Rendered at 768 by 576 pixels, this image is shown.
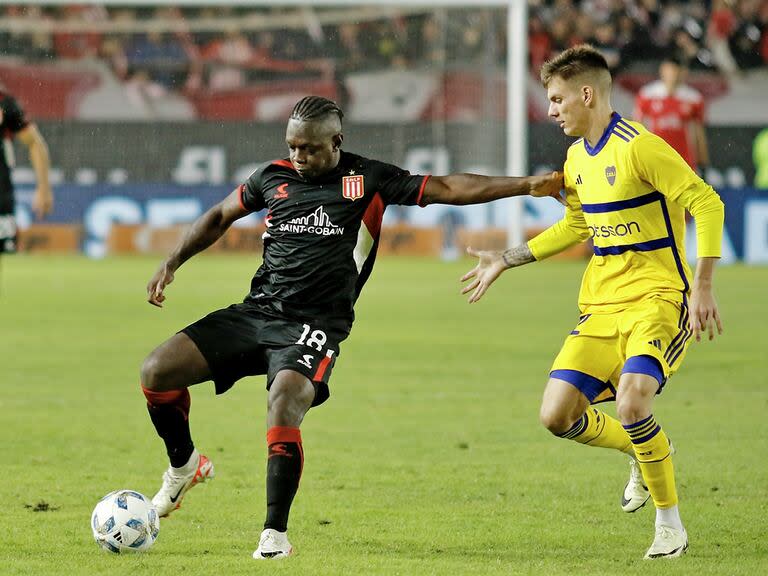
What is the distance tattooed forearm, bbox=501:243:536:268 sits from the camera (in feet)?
19.6

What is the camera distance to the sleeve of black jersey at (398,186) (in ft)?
18.9

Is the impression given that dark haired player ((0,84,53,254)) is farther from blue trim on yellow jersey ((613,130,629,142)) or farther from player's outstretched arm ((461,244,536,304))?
blue trim on yellow jersey ((613,130,629,142))

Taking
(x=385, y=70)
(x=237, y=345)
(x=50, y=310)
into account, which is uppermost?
(x=385, y=70)

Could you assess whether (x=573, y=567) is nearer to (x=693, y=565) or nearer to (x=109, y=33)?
(x=693, y=565)

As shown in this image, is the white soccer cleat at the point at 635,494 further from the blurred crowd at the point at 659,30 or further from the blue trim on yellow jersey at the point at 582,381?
the blurred crowd at the point at 659,30

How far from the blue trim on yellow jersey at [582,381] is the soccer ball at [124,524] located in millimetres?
1737

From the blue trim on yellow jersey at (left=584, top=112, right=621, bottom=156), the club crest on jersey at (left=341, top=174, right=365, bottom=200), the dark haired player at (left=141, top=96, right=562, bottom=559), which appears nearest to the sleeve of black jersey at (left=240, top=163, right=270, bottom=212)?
the dark haired player at (left=141, top=96, right=562, bottom=559)

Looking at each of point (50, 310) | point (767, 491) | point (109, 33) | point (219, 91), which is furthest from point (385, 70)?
point (767, 491)

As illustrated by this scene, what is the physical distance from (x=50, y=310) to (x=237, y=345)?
9.22m

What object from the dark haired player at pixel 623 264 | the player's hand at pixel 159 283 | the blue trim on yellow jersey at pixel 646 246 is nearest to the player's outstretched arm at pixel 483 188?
the dark haired player at pixel 623 264

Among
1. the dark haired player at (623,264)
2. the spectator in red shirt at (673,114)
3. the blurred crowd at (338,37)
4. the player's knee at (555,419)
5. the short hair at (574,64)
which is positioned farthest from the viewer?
the blurred crowd at (338,37)

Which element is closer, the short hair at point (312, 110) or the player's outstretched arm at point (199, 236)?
the short hair at point (312, 110)

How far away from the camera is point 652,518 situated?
598 cm

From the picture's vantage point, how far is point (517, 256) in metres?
5.99
